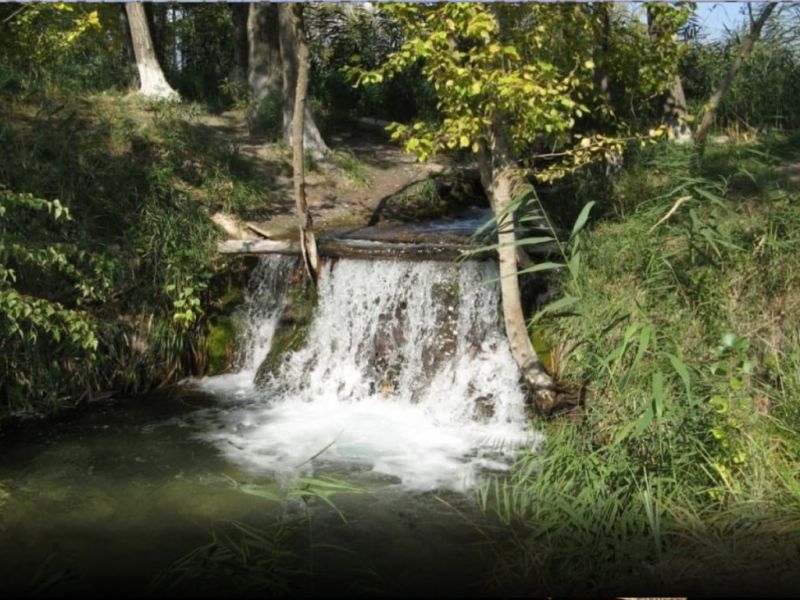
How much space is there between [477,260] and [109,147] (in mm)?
4397

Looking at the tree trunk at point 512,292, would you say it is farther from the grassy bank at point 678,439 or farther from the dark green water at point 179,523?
the dark green water at point 179,523

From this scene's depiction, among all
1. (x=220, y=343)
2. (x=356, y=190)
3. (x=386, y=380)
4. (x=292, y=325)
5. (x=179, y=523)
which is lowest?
(x=179, y=523)

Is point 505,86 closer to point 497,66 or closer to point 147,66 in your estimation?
point 497,66

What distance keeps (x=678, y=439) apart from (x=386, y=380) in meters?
3.35

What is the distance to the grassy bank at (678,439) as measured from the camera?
12.5ft

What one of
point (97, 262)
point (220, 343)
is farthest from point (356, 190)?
point (97, 262)

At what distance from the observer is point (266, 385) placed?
7.47m

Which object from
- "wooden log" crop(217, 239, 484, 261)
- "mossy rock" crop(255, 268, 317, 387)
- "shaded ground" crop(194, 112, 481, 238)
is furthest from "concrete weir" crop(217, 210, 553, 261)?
"shaded ground" crop(194, 112, 481, 238)

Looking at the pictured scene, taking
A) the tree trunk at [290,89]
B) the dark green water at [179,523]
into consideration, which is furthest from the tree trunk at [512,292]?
the tree trunk at [290,89]

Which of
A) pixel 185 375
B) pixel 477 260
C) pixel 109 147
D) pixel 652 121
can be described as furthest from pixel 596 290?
pixel 109 147

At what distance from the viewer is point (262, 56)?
1241cm

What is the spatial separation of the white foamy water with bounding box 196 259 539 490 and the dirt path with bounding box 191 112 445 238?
174 centimetres

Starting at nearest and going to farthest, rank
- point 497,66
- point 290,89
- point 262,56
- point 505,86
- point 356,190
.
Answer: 1. point 505,86
2. point 497,66
3. point 356,190
4. point 290,89
5. point 262,56

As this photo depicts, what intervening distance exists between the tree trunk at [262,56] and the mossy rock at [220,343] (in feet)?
17.1
